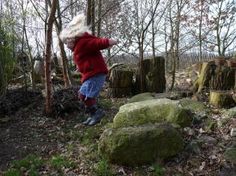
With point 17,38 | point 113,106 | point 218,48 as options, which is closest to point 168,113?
point 113,106

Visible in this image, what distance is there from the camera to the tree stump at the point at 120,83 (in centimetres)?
813

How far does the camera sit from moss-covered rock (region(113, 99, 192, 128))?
5.60m

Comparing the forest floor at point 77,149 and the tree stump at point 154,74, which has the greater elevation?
the tree stump at point 154,74

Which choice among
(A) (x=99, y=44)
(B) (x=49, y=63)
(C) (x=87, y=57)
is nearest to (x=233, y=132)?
(A) (x=99, y=44)

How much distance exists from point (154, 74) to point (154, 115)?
97.7 inches

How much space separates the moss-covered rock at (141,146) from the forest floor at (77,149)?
98 mm

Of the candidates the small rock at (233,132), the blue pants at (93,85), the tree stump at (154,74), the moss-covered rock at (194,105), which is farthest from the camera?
the tree stump at (154,74)

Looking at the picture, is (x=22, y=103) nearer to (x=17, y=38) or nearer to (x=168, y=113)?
(x=17, y=38)

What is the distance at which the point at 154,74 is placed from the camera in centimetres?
806

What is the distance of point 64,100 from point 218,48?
14999mm

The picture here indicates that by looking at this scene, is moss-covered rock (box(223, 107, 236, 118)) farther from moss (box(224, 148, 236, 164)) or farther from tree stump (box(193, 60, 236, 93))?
tree stump (box(193, 60, 236, 93))

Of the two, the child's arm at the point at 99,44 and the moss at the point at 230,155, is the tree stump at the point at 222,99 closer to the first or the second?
the moss at the point at 230,155

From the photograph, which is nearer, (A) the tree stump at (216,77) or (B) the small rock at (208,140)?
(B) the small rock at (208,140)

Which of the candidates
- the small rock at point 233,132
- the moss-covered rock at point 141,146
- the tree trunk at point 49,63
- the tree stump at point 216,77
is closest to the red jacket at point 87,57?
the tree trunk at point 49,63
